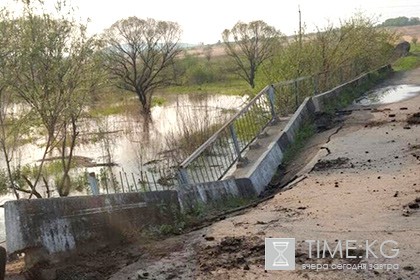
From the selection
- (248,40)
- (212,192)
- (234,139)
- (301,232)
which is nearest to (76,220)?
(301,232)

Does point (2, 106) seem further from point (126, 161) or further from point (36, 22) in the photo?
point (126, 161)

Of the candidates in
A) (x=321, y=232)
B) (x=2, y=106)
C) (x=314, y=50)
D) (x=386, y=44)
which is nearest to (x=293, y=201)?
(x=321, y=232)

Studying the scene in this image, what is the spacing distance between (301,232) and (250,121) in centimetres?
689

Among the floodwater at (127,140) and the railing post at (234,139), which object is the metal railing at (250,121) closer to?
the railing post at (234,139)

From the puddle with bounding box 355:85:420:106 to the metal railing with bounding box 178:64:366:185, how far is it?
1302mm

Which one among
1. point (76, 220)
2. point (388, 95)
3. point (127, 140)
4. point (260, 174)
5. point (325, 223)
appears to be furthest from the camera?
point (127, 140)

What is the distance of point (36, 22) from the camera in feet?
38.4

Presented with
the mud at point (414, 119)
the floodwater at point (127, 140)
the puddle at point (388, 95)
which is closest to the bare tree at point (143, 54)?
the floodwater at point (127, 140)

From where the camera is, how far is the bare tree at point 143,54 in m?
39.4

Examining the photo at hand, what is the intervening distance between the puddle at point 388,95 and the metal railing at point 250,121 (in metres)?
1.30

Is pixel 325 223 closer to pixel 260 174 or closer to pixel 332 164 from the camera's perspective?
pixel 260 174

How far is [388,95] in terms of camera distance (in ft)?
61.9

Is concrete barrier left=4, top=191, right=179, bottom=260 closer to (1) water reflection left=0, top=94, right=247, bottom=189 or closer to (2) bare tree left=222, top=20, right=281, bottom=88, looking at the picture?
(1) water reflection left=0, top=94, right=247, bottom=189

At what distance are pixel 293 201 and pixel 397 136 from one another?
4801mm
